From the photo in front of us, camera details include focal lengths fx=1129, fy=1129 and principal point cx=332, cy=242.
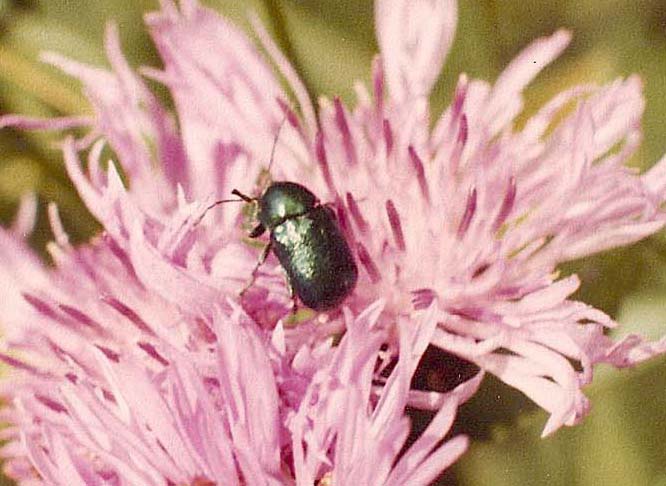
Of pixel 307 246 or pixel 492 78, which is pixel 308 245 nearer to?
pixel 307 246

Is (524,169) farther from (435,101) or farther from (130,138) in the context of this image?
(130,138)

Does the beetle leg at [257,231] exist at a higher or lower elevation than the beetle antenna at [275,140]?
lower

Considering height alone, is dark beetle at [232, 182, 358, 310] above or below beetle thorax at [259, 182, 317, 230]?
below

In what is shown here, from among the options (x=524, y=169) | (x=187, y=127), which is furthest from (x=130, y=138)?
(x=524, y=169)

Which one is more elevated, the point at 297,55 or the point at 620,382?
the point at 297,55

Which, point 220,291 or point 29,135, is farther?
point 29,135
